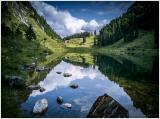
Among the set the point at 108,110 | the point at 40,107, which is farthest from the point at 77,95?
the point at 108,110

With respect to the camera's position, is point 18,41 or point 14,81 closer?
point 14,81

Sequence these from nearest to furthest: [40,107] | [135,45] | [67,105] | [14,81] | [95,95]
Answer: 1. [40,107]
2. [67,105]
3. [14,81]
4. [95,95]
5. [135,45]

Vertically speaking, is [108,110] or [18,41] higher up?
[18,41]

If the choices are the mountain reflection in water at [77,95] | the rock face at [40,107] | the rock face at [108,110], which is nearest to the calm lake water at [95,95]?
the mountain reflection in water at [77,95]

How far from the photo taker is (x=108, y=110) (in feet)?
33.6

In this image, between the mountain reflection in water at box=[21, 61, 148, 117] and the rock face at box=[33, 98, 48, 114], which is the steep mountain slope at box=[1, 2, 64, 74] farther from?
the rock face at box=[33, 98, 48, 114]

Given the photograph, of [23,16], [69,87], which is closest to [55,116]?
[69,87]

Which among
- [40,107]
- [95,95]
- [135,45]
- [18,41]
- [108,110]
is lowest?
[95,95]

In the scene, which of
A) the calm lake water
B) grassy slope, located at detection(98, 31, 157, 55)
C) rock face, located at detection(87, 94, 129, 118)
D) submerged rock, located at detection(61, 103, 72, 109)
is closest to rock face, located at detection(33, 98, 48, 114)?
the calm lake water

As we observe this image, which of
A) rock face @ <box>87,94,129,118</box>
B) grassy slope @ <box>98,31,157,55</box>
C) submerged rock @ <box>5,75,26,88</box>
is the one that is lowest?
rock face @ <box>87,94,129,118</box>

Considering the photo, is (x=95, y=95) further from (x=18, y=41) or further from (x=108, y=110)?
(x=18, y=41)

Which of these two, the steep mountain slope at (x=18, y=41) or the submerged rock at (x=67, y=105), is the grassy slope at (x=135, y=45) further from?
the submerged rock at (x=67, y=105)

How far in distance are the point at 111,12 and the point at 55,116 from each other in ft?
32.4

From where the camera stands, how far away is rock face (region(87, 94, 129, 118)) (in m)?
10.1
